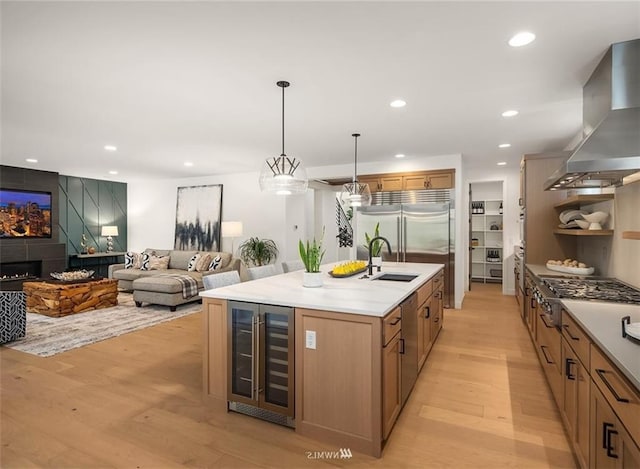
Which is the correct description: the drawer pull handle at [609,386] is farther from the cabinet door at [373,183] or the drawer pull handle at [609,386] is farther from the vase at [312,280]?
the cabinet door at [373,183]

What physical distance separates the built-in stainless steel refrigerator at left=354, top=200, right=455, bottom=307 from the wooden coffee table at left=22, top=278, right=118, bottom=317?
4.42 meters

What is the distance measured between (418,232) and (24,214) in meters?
7.80

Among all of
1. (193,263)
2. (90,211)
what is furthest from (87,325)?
(90,211)

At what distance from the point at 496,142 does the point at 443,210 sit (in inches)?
53.3

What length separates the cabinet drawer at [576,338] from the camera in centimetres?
176

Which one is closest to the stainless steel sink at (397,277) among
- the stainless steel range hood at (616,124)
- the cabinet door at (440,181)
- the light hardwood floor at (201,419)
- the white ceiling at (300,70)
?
the light hardwood floor at (201,419)

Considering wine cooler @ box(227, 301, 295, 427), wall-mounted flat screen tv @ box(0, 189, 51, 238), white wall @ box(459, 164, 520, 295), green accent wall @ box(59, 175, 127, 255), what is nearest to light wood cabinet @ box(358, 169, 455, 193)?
white wall @ box(459, 164, 520, 295)

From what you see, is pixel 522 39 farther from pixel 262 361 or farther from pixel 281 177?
pixel 262 361

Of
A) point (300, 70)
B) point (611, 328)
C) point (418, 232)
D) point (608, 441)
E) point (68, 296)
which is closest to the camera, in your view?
point (608, 441)

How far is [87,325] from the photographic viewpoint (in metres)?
4.79

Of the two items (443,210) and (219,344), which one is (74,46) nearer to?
(219,344)

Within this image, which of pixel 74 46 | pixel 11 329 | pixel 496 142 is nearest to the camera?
pixel 74 46

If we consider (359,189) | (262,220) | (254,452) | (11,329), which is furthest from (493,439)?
(262,220)

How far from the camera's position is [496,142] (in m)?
4.88
